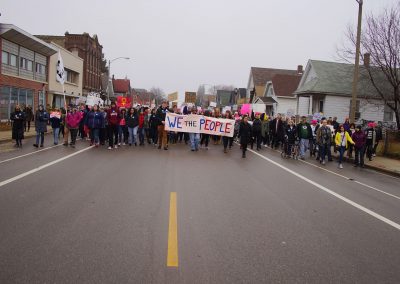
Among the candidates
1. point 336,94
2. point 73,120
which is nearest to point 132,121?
point 73,120

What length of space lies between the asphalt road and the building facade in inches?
1254

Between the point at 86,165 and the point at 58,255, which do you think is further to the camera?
the point at 86,165

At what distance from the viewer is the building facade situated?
40.8 m

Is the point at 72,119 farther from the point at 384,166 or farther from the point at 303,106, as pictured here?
the point at 303,106

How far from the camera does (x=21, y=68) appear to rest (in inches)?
1299

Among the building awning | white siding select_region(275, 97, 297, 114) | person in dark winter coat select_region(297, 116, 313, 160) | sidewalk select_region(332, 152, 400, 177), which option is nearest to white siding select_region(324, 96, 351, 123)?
white siding select_region(275, 97, 297, 114)

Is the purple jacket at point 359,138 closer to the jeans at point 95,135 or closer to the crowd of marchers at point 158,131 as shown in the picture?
the crowd of marchers at point 158,131

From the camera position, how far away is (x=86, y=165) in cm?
1180

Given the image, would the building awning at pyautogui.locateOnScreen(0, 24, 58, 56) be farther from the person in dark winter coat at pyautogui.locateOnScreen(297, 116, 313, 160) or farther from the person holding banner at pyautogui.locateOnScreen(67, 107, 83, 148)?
the person in dark winter coat at pyautogui.locateOnScreen(297, 116, 313, 160)

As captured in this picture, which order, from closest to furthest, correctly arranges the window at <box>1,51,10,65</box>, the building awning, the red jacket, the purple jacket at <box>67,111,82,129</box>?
1. the purple jacket at <box>67,111,82,129</box>
2. the red jacket
3. the building awning
4. the window at <box>1,51,10,65</box>

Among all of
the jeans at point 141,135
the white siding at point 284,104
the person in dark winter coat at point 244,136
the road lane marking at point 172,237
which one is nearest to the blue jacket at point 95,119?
the jeans at point 141,135

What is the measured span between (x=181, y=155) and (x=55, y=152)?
465 centimetres

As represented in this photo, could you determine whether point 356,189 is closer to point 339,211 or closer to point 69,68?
point 339,211

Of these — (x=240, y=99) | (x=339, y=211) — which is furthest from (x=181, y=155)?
(x=240, y=99)
